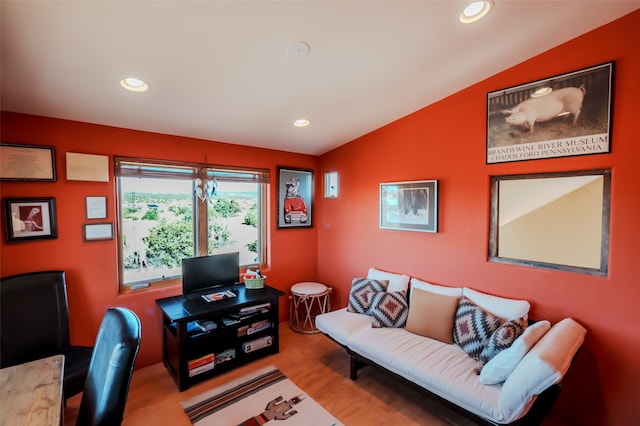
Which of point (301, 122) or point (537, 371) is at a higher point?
Answer: point (301, 122)

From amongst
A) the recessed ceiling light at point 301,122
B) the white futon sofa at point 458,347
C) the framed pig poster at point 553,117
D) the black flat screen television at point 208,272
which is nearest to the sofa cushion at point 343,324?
the white futon sofa at point 458,347

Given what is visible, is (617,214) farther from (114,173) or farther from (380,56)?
(114,173)

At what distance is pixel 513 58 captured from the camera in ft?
6.92

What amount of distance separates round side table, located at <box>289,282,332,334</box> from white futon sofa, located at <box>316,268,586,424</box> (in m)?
0.59

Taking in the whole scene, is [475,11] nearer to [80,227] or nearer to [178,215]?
[178,215]

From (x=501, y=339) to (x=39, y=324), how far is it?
11.0 ft

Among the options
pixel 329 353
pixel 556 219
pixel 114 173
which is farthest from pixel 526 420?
pixel 114 173

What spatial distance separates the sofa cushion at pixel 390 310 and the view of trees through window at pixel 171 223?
5.55 ft

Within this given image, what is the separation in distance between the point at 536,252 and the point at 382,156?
5.61ft

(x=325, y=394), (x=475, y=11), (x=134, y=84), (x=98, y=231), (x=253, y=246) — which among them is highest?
(x=475, y=11)

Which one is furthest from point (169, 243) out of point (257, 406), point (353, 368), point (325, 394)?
point (353, 368)

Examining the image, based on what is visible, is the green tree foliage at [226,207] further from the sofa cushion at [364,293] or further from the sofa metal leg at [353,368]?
the sofa metal leg at [353,368]

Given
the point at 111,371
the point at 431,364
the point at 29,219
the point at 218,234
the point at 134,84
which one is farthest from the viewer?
the point at 218,234

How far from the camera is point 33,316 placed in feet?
6.81
